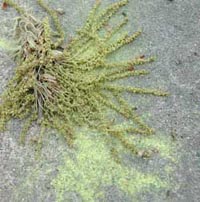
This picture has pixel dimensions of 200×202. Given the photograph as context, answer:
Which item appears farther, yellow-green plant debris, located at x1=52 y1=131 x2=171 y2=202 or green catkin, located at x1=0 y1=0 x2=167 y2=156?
green catkin, located at x1=0 y1=0 x2=167 y2=156

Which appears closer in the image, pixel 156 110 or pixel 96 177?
pixel 96 177

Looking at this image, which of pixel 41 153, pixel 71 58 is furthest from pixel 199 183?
pixel 71 58

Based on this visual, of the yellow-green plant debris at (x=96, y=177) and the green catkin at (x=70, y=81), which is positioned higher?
the green catkin at (x=70, y=81)

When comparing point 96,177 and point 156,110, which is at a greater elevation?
point 156,110

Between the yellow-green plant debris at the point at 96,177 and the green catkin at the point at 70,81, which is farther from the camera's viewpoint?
the green catkin at the point at 70,81

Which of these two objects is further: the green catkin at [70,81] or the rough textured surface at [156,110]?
the green catkin at [70,81]

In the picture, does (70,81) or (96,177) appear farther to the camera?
(70,81)
